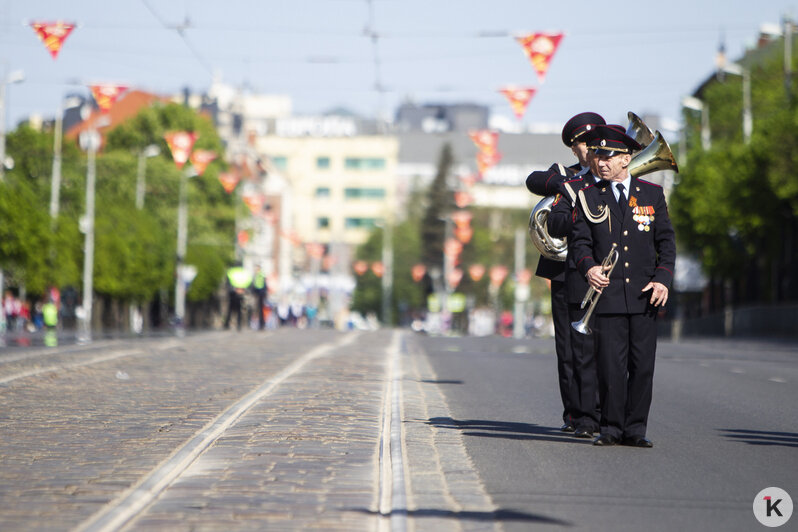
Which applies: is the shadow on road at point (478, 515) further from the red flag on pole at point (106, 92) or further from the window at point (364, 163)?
the window at point (364, 163)

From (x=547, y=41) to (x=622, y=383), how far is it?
1810 cm

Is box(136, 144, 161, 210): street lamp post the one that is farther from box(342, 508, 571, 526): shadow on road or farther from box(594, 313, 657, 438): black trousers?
box(342, 508, 571, 526): shadow on road

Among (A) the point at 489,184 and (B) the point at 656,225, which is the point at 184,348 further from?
(A) the point at 489,184

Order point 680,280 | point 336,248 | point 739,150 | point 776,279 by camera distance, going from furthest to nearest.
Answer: point 336,248 < point 680,280 < point 776,279 < point 739,150

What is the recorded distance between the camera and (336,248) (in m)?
154

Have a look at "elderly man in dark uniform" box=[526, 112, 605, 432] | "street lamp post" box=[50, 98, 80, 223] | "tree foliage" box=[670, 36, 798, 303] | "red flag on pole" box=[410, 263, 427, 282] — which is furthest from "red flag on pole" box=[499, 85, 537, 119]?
"red flag on pole" box=[410, 263, 427, 282]

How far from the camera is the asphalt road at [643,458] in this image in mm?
7160

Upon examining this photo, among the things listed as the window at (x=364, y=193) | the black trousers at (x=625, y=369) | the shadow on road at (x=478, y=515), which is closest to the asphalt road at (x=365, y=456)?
the shadow on road at (x=478, y=515)

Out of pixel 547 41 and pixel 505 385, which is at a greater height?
pixel 547 41

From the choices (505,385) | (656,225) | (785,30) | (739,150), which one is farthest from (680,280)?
(656,225)

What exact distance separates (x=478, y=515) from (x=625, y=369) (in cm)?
301

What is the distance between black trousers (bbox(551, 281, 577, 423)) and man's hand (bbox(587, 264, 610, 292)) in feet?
2.67

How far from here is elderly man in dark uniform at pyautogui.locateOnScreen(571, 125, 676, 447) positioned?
9.69m

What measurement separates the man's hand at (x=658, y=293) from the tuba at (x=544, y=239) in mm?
1256
